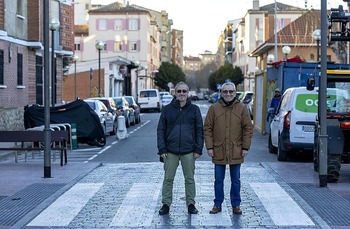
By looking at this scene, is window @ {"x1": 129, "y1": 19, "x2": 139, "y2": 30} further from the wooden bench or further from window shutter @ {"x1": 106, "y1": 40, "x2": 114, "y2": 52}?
the wooden bench

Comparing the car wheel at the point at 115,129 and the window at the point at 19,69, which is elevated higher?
Result: the window at the point at 19,69

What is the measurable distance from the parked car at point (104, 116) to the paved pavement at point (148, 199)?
10031 mm

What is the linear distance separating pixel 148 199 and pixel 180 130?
2.16 m

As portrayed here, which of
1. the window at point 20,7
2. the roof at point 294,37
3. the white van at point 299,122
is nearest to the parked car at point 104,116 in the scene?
the window at point 20,7

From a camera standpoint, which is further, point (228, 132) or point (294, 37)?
point (294, 37)

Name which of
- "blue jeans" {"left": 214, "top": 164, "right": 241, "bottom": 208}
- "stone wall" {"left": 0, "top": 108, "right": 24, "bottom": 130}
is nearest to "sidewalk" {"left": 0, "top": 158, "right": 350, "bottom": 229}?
"blue jeans" {"left": 214, "top": 164, "right": 241, "bottom": 208}

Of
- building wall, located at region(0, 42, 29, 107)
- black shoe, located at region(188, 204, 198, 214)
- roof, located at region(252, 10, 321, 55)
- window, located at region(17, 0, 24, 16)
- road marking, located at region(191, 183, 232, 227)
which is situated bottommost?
road marking, located at region(191, 183, 232, 227)

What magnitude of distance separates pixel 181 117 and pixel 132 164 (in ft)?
25.8

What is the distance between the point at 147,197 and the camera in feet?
40.8

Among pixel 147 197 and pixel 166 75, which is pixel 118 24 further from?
pixel 147 197

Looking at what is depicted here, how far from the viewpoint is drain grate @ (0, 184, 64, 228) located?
1070 centimetres

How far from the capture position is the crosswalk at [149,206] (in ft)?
33.4

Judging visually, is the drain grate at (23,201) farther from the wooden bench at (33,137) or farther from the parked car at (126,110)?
the parked car at (126,110)

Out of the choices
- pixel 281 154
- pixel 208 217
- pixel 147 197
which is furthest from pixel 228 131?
pixel 281 154
